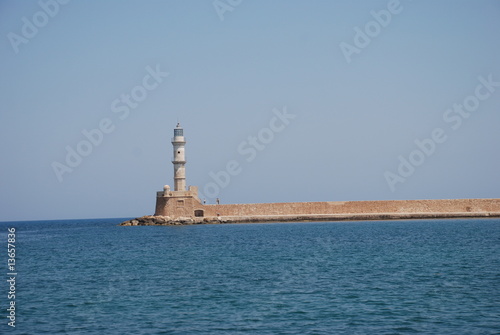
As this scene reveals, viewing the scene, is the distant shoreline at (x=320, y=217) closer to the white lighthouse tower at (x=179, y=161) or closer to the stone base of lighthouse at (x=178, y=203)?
the stone base of lighthouse at (x=178, y=203)

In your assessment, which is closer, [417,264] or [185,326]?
[185,326]

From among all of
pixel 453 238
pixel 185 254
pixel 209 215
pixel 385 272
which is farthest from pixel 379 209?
pixel 385 272

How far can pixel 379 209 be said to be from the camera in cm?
4494

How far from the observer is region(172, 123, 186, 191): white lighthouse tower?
4366 centimetres

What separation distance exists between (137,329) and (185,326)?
783 mm

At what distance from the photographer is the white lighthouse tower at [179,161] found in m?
43.7

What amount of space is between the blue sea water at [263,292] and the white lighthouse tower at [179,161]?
19.8m

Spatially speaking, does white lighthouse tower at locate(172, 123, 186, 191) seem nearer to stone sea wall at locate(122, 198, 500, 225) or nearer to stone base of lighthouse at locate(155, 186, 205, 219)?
stone base of lighthouse at locate(155, 186, 205, 219)

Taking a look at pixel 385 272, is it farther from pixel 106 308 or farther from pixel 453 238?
pixel 453 238

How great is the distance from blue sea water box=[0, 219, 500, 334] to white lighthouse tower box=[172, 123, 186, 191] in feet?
65.0

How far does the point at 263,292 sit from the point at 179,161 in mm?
30129

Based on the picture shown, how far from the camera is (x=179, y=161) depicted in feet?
143

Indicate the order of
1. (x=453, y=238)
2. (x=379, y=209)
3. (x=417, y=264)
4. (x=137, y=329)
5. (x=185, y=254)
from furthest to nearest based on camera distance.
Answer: (x=379, y=209), (x=453, y=238), (x=185, y=254), (x=417, y=264), (x=137, y=329)

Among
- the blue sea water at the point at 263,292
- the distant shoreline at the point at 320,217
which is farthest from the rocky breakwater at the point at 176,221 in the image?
the blue sea water at the point at 263,292
